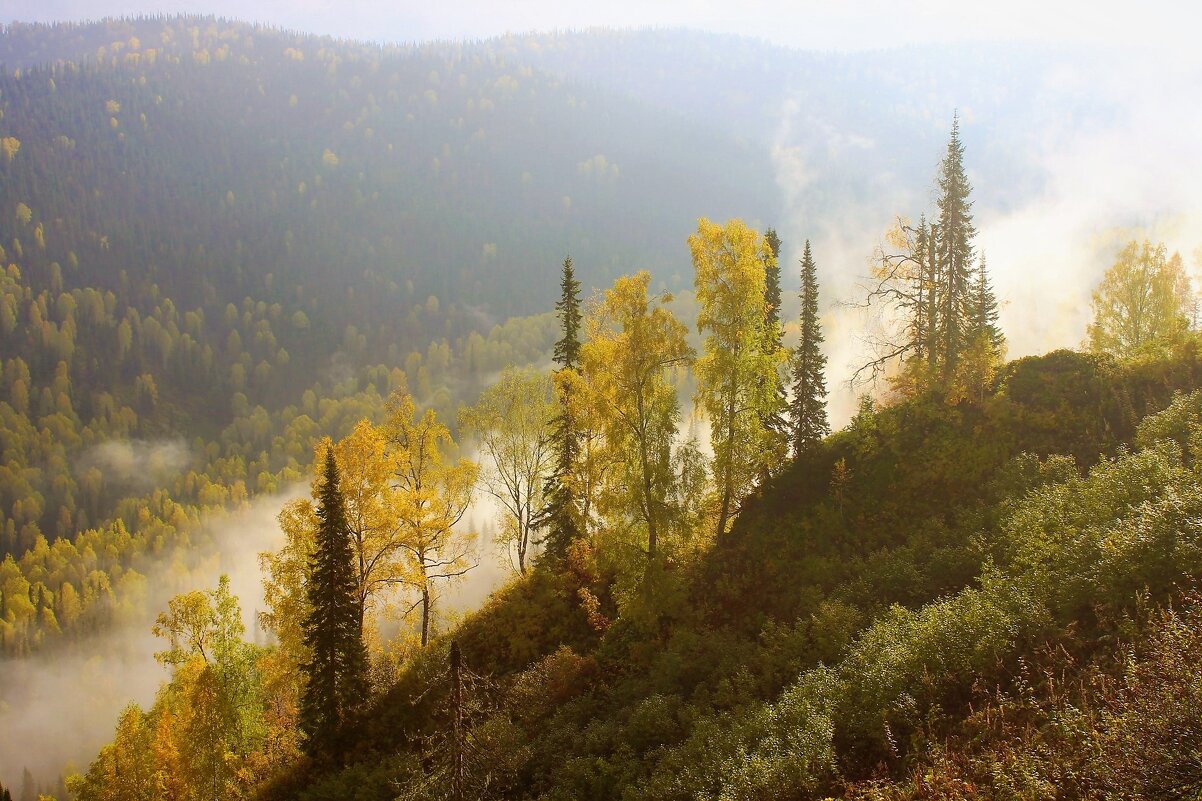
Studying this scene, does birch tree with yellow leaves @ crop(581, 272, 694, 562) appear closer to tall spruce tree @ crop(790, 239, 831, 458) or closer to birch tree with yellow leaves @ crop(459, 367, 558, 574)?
tall spruce tree @ crop(790, 239, 831, 458)

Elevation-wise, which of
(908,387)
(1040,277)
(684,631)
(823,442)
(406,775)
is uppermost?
(1040,277)

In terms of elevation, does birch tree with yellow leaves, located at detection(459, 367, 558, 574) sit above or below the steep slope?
above

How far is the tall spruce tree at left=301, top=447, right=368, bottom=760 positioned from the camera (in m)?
24.2

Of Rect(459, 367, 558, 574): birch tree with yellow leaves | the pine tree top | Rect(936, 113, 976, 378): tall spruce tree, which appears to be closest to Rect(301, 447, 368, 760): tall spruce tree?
Rect(459, 367, 558, 574): birch tree with yellow leaves

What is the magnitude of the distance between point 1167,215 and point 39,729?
271141mm

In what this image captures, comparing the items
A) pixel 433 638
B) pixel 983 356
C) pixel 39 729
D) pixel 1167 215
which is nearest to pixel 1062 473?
pixel 983 356

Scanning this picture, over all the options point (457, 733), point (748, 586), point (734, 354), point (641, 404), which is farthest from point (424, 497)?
point (457, 733)

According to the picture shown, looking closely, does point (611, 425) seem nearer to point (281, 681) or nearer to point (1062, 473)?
point (1062, 473)

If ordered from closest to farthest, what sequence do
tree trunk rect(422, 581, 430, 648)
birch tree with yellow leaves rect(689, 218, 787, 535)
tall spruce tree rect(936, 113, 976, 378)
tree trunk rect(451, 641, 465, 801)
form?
tree trunk rect(451, 641, 465, 801) < birch tree with yellow leaves rect(689, 218, 787, 535) < tall spruce tree rect(936, 113, 976, 378) < tree trunk rect(422, 581, 430, 648)

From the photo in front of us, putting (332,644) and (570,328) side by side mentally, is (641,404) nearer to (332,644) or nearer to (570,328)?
(570,328)

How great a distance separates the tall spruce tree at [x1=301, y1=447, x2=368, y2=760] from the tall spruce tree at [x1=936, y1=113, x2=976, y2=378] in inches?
1045

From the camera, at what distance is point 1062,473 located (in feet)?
70.5

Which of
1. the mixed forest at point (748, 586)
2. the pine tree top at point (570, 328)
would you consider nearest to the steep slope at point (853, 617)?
the mixed forest at point (748, 586)

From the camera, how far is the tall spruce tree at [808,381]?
29.0 m
